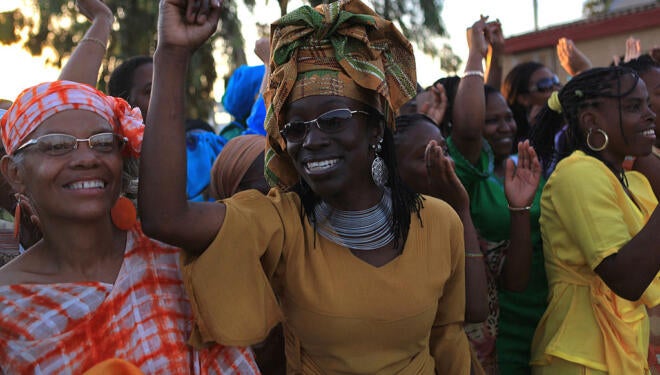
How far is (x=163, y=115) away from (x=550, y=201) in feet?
6.25

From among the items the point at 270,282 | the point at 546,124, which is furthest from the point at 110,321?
the point at 546,124

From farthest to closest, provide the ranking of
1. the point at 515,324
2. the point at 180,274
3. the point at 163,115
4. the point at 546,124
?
the point at 546,124
the point at 515,324
the point at 180,274
the point at 163,115

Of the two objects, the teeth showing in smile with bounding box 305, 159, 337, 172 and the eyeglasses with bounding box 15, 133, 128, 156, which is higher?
the eyeglasses with bounding box 15, 133, 128, 156

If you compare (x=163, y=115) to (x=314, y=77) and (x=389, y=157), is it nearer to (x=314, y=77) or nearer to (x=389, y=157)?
(x=314, y=77)

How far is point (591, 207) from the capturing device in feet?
8.14

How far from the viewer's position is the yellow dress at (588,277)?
2.47m

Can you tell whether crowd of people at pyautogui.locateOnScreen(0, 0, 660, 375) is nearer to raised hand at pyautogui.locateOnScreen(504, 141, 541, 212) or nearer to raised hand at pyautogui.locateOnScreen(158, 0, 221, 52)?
raised hand at pyautogui.locateOnScreen(158, 0, 221, 52)

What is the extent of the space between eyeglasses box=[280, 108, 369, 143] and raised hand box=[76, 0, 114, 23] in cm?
154

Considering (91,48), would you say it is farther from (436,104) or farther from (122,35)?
(122,35)

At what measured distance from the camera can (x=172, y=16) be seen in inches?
64.9

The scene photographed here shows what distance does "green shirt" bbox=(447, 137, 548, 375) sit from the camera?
10.1 feet

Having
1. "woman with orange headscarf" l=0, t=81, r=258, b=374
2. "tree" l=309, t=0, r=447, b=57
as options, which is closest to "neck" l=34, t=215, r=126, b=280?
"woman with orange headscarf" l=0, t=81, r=258, b=374

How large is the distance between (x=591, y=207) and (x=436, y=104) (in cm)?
152

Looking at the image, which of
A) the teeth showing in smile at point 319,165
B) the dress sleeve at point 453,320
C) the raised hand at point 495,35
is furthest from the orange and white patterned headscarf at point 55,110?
the raised hand at point 495,35
